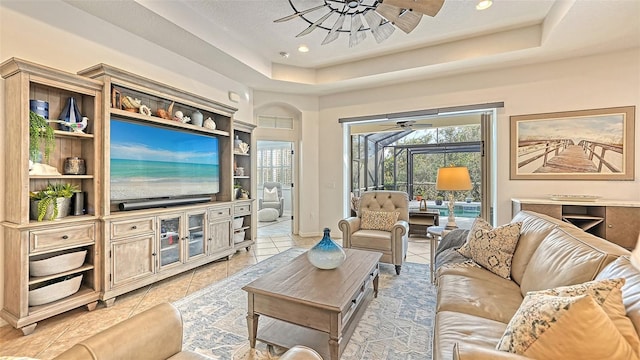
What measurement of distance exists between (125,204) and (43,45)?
1.55 m

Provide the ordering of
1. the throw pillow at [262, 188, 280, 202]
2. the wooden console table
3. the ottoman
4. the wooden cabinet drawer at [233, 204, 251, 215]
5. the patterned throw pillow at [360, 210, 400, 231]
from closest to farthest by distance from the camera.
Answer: the wooden console table → the patterned throw pillow at [360, 210, 400, 231] → the wooden cabinet drawer at [233, 204, 251, 215] → the ottoman → the throw pillow at [262, 188, 280, 202]

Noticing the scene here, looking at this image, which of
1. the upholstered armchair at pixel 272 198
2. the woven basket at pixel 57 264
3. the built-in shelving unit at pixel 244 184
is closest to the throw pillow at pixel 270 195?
the upholstered armchair at pixel 272 198

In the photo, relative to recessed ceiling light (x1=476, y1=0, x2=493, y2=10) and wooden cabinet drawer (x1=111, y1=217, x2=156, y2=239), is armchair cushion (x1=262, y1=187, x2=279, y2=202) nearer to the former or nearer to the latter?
wooden cabinet drawer (x1=111, y1=217, x2=156, y2=239)

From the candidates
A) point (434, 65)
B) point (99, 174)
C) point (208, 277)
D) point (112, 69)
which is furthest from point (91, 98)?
point (434, 65)

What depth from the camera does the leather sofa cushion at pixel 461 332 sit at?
3.94 ft

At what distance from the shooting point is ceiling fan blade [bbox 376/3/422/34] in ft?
7.52

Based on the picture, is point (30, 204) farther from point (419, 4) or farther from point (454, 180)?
point (454, 180)

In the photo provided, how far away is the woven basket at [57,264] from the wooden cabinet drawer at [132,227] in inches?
11.0

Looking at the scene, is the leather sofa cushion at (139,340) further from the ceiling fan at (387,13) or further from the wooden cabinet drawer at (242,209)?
the wooden cabinet drawer at (242,209)

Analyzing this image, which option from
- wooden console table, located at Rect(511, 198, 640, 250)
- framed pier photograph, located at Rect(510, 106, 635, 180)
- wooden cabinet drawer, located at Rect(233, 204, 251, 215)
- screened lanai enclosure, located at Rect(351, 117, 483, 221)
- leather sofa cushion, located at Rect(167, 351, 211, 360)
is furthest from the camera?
screened lanai enclosure, located at Rect(351, 117, 483, 221)

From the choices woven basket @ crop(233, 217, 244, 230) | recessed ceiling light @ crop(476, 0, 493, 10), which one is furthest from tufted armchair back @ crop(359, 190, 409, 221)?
recessed ceiling light @ crop(476, 0, 493, 10)

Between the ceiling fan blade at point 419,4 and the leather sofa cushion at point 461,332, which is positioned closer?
the leather sofa cushion at point 461,332

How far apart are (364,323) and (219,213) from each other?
2.42 metres

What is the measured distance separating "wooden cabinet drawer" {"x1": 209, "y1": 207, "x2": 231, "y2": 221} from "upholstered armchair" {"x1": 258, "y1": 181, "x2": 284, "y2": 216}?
147 inches
